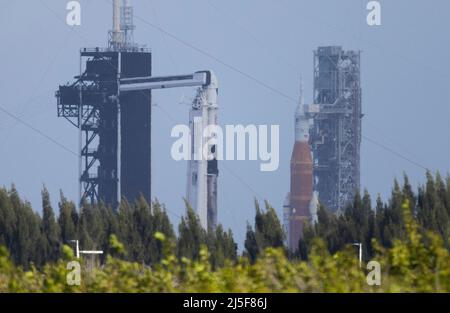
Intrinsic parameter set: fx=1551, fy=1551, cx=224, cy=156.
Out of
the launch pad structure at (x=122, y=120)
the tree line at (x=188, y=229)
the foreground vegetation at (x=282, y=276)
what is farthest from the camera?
the launch pad structure at (x=122, y=120)

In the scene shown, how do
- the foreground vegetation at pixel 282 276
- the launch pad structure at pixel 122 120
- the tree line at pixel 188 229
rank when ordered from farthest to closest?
the launch pad structure at pixel 122 120 < the tree line at pixel 188 229 < the foreground vegetation at pixel 282 276

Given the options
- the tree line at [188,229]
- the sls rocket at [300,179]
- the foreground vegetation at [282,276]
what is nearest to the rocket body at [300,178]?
the sls rocket at [300,179]

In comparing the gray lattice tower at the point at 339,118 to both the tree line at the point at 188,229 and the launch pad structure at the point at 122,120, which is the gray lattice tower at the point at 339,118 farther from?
the tree line at the point at 188,229

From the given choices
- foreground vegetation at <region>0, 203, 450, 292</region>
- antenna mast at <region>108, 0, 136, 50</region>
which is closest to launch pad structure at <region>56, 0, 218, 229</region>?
antenna mast at <region>108, 0, 136, 50</region>

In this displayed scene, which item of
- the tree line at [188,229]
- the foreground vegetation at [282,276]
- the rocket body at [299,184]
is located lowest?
the foreground vegetation at [282,276]

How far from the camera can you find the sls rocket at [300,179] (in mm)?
81500

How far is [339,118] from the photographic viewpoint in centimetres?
7994

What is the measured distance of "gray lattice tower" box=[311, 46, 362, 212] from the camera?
3127 inches

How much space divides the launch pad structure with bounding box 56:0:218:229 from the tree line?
25064mm

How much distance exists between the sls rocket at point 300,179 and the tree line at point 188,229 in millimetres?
33096

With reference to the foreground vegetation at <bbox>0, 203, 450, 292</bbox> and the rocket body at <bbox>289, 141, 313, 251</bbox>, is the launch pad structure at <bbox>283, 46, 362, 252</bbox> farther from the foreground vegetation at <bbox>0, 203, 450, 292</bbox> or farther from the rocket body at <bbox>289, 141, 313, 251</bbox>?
the foreground vegetation at <bbox>0, 203, 450, 292</bbox>

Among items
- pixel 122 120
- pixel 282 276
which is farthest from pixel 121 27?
pixel 282 276
